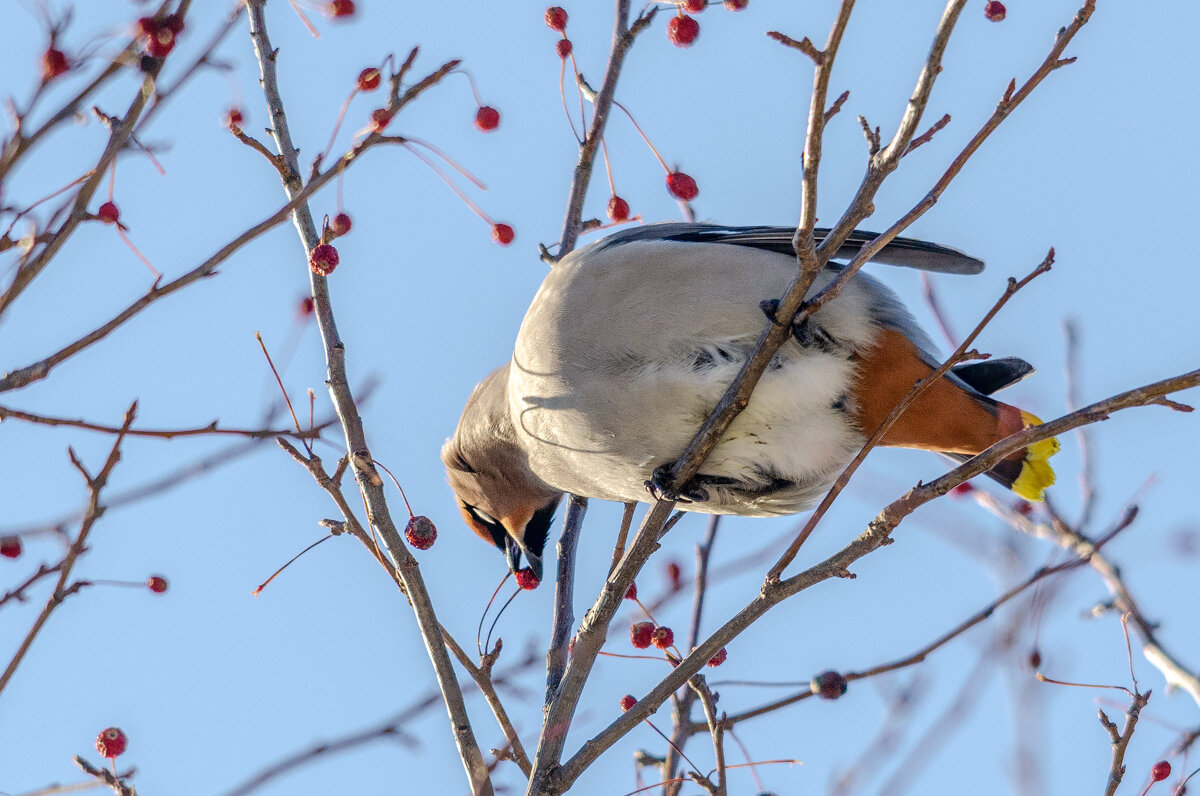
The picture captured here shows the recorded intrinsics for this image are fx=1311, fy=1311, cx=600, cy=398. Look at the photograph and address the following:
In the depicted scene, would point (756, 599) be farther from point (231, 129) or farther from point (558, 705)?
point (231, 129)

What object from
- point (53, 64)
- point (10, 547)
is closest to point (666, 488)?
point (10, 547)

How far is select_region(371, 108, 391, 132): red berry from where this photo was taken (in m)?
2.68

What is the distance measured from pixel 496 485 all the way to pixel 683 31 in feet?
5.61

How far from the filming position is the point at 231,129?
10.1 ft

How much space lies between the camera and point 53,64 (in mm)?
2150

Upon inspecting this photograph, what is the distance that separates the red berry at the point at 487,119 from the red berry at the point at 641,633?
5.10 feet

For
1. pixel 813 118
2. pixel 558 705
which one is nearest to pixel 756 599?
pixel 558 705

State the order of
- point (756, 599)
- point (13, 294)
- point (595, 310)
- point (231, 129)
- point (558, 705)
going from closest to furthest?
point (13, 294) → point (756, 599) → point (558, 705) → point (231, 129) → point (595, 310)

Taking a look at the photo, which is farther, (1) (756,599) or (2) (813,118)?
Answer: (1) (756,599)

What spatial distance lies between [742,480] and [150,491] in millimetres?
1922

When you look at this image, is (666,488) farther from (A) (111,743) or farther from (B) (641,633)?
(A) (111,743)

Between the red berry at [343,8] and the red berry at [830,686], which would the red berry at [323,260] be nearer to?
the red berry at [343,8]

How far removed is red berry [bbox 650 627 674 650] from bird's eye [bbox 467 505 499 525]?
135 centimetres

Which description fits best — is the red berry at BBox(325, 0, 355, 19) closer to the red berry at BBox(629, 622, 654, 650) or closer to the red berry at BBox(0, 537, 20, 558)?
the red berry at BBox(0, 537, 20, 558)
